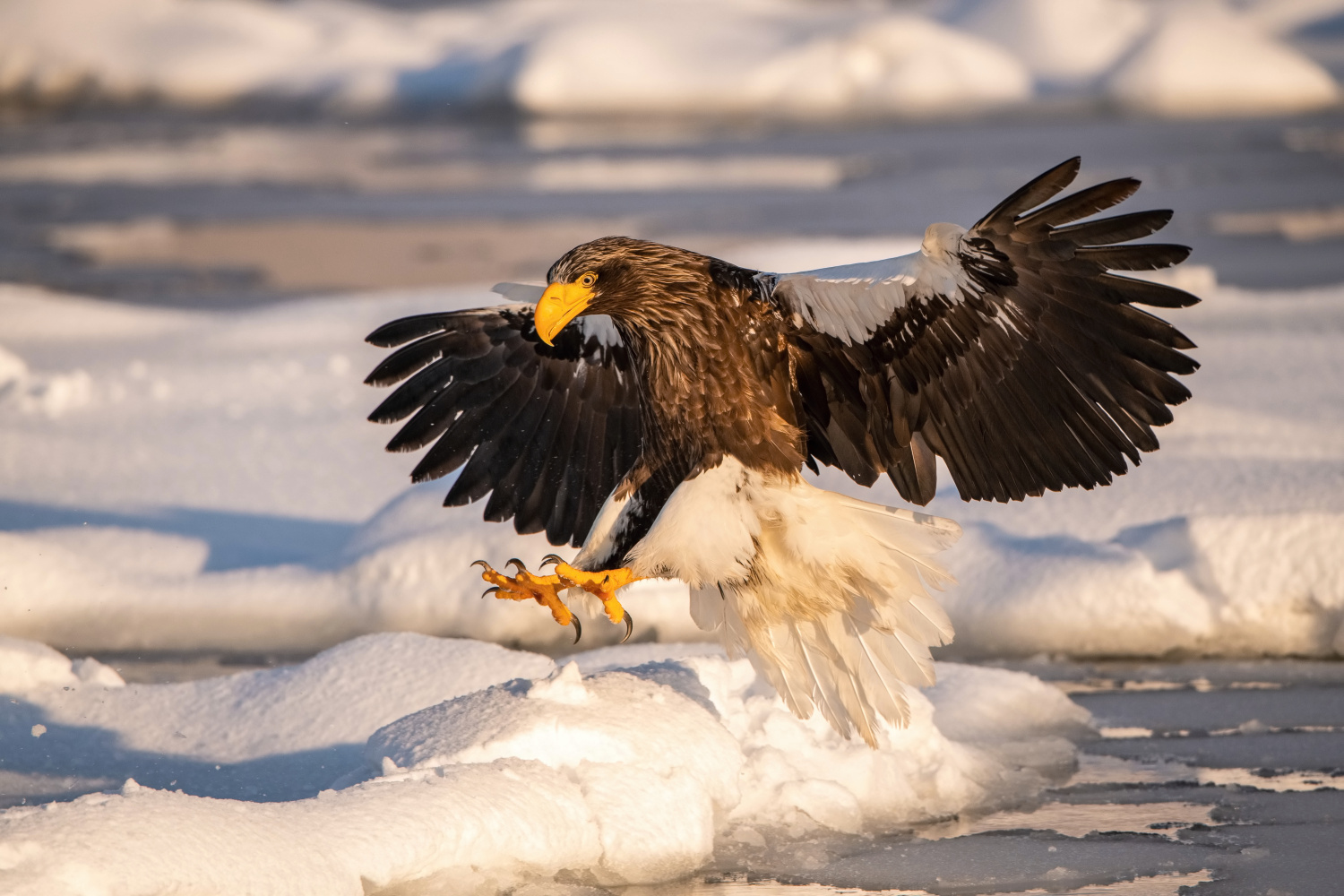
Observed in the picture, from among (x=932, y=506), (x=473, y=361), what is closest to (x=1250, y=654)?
(x=932, y=506)

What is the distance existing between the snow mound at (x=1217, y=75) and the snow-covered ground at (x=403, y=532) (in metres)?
15.9

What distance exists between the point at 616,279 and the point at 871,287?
62 centimetres

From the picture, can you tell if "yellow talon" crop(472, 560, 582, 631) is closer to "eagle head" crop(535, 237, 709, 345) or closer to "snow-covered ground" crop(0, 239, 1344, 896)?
"snow-covered ground" crop(0, 239, 1344, 896)

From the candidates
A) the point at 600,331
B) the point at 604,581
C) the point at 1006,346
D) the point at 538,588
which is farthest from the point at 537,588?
the point at 1006,346

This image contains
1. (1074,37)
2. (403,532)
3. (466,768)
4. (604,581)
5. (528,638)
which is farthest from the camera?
(1074,37)

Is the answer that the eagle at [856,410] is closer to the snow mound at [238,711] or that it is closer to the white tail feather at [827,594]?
the white tail feather at [827,594]

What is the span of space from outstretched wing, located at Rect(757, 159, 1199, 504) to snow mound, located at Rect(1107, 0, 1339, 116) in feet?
65.3

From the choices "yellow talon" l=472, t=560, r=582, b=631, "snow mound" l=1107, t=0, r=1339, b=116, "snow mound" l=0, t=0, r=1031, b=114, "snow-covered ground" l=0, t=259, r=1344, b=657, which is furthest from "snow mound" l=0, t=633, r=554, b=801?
"snow mound" l=0, t=0, r=1031, b=114

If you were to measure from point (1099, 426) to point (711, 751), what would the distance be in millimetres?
1163

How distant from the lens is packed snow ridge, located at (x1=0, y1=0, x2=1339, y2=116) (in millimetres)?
23484

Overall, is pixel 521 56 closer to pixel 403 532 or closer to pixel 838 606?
pixel 403 532

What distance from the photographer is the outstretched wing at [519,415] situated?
4.30 m

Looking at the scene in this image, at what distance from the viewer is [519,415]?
172 inches

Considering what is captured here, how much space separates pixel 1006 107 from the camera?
23125mm
